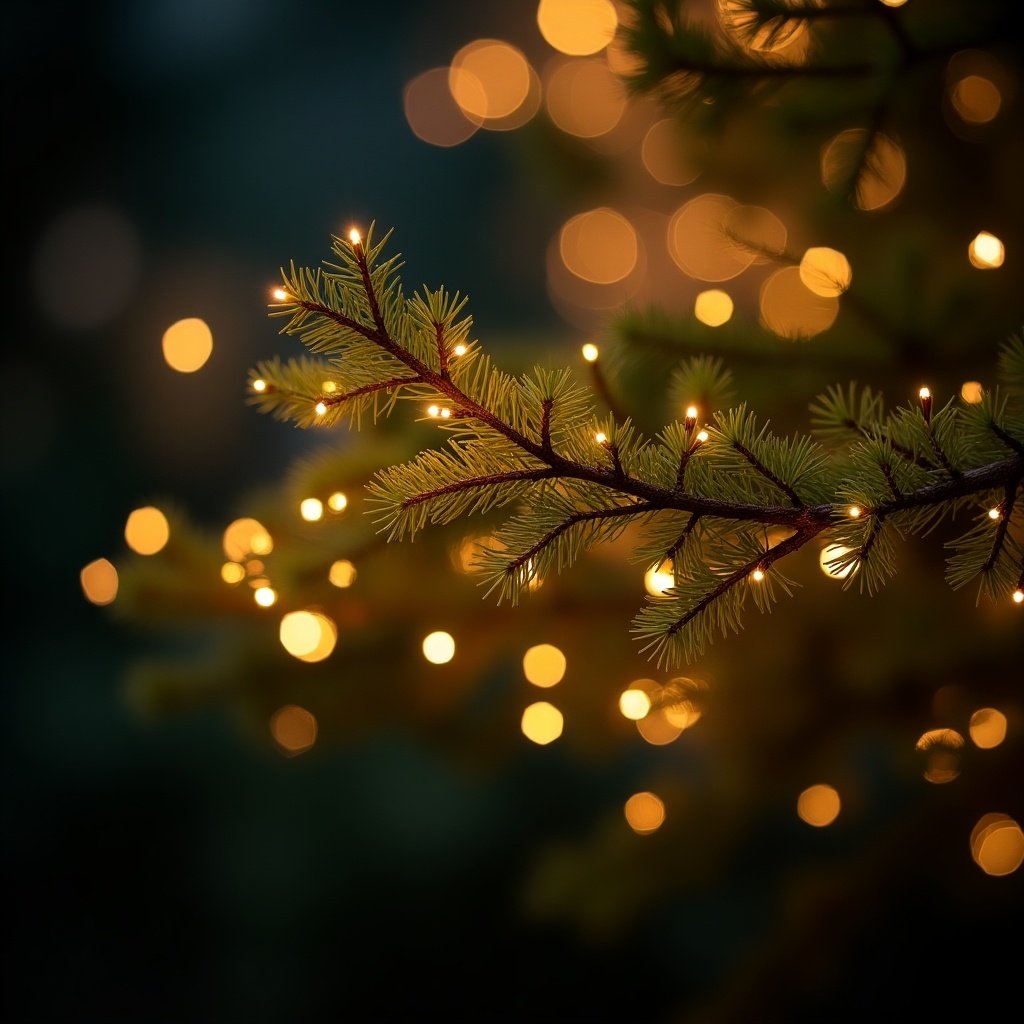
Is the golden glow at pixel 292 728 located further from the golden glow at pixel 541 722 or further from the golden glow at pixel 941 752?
the golden glow at pixel 941 752

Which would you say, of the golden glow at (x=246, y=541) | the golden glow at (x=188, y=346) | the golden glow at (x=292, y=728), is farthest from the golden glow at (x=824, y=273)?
the golden glow at (x=188, y=346)

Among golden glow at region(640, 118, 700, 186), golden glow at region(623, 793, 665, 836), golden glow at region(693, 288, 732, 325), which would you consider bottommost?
golden glow at region(623, 793, 665, 836)

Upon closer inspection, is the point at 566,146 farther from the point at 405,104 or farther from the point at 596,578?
the point at 405,104

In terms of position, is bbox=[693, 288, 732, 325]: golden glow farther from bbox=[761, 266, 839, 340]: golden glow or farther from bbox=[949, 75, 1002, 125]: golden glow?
bbox=[949, 75, 1002, 125]: golden glow

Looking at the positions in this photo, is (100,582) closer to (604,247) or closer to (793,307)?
(793,307)

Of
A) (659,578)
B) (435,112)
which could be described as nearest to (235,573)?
(659,578)

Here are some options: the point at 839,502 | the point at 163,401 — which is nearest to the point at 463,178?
the point at 163,401

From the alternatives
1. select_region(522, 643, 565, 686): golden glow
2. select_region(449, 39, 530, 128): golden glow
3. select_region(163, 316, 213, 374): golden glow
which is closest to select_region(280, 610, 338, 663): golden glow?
select_region(522, 643, 565, 686): golden glow
